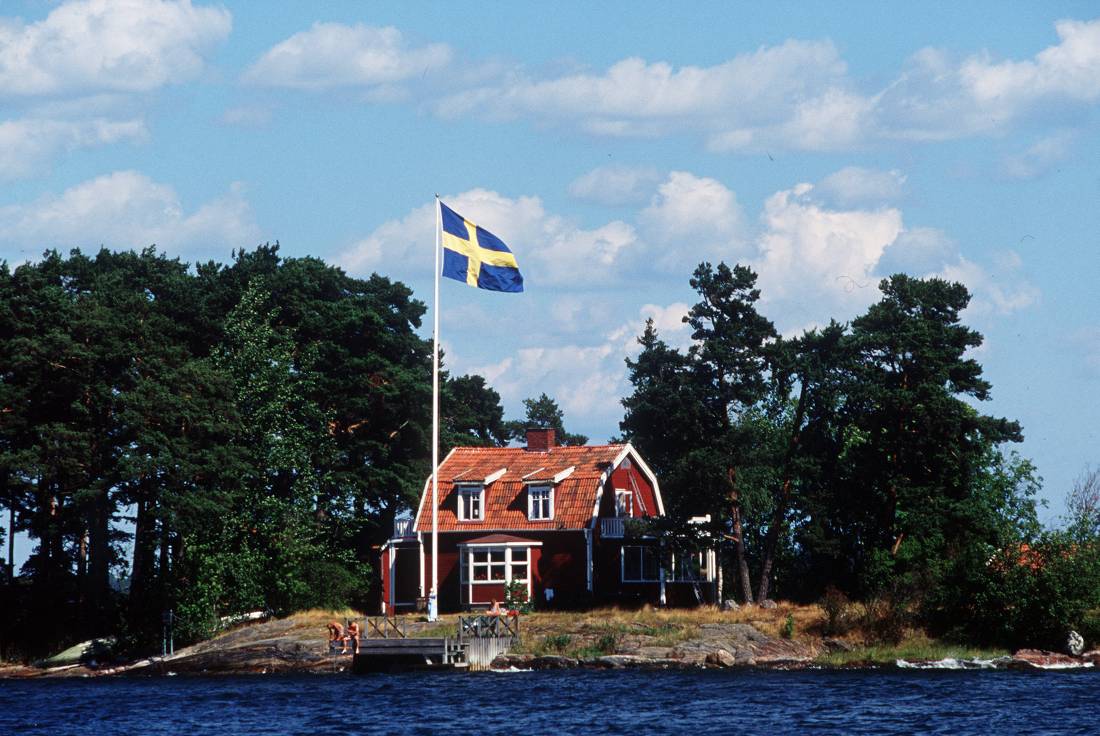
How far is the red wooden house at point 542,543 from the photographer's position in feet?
226

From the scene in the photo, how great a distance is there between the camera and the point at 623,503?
72000mm

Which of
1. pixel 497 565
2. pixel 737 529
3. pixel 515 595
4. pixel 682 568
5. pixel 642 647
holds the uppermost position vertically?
pixel 737 529

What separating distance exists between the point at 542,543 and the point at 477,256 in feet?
50.8

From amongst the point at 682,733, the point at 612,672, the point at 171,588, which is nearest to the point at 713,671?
→ the point at 612,672

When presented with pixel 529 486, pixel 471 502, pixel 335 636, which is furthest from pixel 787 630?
pixel 471 502

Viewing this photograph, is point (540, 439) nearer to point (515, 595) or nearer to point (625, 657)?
point (515, 595)

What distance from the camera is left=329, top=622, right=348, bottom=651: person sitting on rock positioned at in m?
56.5

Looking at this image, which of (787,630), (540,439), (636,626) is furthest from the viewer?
(540,439)

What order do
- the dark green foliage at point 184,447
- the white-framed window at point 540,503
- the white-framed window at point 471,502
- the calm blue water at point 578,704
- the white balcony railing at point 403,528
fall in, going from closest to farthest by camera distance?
the calm blue water at point 578,704, the dark green foliage at point 184,447, the white-framed window at point 540,503, the white-framed window at point 471,502, the white balcony railing at point 403,528

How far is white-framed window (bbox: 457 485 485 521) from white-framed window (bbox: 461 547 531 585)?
1.92 m

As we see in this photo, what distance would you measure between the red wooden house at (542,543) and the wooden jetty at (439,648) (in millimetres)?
10655

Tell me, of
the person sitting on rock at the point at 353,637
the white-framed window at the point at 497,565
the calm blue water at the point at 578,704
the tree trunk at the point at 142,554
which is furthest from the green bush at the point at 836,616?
the tree trunk at the point at 142,554

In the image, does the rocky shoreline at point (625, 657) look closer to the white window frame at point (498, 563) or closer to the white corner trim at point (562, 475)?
the white window frame at point (498, 563)

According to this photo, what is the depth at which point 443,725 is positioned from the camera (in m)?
40.6
